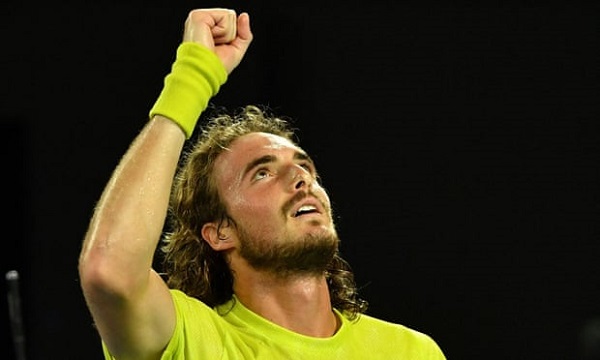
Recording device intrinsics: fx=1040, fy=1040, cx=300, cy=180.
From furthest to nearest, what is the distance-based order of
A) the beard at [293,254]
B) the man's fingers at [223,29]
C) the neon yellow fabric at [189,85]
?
the beard at [293,254], the man's fingers at [223,29], the neon yellow fabric at [189,85]

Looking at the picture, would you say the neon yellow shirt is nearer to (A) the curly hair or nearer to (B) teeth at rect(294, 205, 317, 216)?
(A) the curly hair

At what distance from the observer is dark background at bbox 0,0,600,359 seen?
9.07ft

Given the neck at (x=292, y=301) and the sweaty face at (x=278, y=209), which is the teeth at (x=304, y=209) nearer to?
the sweaty face at (x=278, y=209)

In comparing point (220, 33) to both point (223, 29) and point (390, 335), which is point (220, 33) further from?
point (390, 335)

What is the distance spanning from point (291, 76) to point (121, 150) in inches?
20.5

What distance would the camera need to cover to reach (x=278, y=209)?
1.71 m

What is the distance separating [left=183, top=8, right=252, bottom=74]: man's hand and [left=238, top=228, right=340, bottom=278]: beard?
1.00 ft

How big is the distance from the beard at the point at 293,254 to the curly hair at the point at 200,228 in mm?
86

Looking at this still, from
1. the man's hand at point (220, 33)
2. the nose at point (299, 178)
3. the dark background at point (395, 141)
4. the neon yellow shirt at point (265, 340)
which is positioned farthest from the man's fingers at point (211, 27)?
the dark background at point (395, 141)

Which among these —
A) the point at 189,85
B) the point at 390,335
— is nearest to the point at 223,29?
the point at 189,85

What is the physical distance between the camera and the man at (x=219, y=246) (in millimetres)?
1362

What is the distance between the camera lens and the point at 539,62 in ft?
9.44

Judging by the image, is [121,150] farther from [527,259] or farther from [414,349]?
[414,349]

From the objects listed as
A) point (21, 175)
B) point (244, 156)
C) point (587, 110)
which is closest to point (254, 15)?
point (21, 175)
